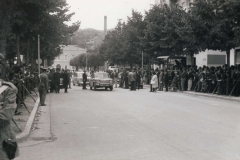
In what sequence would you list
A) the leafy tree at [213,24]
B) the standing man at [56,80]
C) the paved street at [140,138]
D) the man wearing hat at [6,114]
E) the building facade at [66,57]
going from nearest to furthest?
1. the man wearing hat at [6,114]
2. the paved street at [140,138]
3. the leafy tree at [213,24]
4. the standing man at [56,80]
5. the building facade at [66,57]

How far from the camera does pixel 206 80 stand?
25328mm

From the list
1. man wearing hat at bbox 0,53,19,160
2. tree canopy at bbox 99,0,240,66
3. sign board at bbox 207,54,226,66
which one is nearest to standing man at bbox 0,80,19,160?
man wearing hat at bbox 0,53,19,160

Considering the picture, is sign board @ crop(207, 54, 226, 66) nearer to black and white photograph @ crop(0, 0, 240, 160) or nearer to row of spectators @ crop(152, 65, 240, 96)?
black and white photograph @ crop(0, 0, 240, 160)

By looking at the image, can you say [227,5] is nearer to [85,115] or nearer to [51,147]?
[85,115]

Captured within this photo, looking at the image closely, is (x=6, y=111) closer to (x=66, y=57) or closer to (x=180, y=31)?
(x=180, y=31)

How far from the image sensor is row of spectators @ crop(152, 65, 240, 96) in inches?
864

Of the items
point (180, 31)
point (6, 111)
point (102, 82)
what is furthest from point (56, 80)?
point (6, 111)

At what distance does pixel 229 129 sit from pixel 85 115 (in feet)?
18.1

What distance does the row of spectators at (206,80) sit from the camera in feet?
72.0

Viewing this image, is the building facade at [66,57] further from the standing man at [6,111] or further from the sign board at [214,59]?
the standing man at [6,111]

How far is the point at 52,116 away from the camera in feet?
45.0

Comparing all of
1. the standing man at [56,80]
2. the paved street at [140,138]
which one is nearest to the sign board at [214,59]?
the standing man at [56,80]

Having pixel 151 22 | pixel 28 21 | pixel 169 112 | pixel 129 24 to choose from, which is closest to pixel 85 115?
pixel 169 112

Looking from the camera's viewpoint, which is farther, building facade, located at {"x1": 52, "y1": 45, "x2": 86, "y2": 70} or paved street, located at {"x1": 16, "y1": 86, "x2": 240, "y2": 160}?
building facade, located at {"x1": 52, "y1": 45, "x2": 86, "y2": 70}
